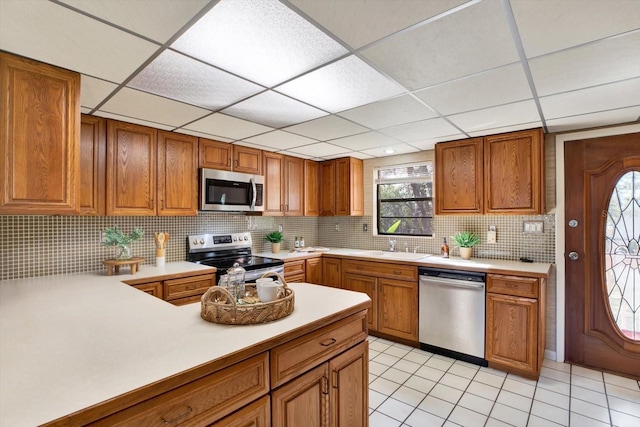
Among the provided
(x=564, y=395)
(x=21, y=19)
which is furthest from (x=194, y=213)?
(x=564, y=395)

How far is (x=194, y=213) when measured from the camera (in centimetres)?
322

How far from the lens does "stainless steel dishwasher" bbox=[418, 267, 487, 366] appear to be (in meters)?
2.95

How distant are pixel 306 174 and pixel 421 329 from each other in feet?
8.14

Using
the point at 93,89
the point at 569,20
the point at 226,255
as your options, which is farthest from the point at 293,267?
the point at 569,20

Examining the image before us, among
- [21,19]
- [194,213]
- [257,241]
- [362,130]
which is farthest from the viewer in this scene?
[257,241]

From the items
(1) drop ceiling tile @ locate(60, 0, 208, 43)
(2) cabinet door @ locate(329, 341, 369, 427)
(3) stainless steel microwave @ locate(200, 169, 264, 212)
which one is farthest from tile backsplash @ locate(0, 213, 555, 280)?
(2) cabinet door @ locate(329, 341, 369, 427)

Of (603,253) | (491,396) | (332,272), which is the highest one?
(603,253)

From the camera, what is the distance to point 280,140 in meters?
3.37

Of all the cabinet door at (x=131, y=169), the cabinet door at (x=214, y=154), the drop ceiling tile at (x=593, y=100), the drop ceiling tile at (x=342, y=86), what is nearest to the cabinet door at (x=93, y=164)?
the cabinet door at (x=131, y=169)

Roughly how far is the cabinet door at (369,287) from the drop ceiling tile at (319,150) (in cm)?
156

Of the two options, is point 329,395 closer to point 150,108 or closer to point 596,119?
point 150,108

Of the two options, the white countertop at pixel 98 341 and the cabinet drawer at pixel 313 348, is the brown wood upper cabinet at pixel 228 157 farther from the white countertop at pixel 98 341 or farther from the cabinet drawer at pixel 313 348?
the cabinet drawer at pixel 313 348

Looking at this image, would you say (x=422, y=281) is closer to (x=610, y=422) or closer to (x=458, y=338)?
(x=458, y=338)

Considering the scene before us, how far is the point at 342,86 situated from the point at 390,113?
0.66 metres
